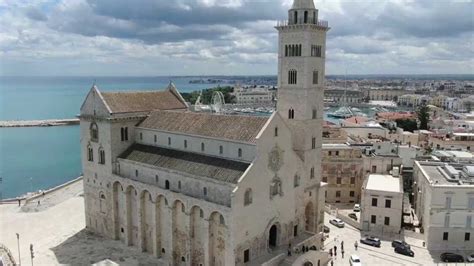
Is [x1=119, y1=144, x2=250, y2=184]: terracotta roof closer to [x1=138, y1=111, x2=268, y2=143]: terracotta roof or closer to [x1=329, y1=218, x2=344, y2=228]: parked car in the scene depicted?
[x1=138, y1=111, x2=268, y2=143]: terracotta roof

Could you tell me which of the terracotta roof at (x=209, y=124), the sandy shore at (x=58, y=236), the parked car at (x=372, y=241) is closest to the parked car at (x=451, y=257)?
the parked car at (x=372, y=241)

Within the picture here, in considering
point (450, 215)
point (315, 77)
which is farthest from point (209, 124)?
point (450, 215)

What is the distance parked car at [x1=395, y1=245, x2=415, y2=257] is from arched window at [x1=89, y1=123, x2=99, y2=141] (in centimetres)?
3266

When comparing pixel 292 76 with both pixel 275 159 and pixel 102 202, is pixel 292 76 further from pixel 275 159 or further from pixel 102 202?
pixel 102 202

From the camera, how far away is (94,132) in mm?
44625

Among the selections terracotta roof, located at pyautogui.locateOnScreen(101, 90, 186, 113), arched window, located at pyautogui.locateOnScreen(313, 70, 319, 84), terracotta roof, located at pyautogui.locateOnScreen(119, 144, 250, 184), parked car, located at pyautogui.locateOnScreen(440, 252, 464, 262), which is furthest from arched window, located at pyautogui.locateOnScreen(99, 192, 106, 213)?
parked car, located at pyautogui.locateOnScreen(440, 252, 464, 262)

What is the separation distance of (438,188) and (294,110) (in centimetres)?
1621

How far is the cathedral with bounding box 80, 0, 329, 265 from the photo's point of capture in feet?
111

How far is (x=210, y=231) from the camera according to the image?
34.1 metres

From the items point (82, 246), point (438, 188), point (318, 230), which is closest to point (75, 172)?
point (82, 246)

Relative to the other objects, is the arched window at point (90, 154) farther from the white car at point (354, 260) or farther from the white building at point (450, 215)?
the white building at point (450, 215)

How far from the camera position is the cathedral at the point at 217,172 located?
33688 mm

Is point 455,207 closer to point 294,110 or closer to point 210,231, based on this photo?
point 294,110

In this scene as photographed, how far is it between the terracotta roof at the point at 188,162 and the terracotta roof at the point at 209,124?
6.76 feet
